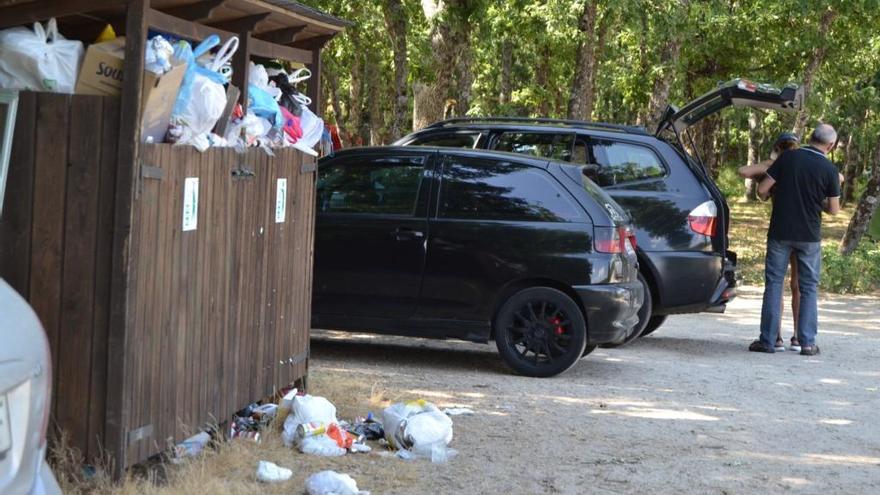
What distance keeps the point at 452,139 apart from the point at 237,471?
6386mm

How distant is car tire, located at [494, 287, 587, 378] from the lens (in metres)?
10.3

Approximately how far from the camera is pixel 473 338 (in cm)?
1045

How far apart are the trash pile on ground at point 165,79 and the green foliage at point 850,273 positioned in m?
13.4

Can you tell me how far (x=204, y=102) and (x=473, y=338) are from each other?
4447mm

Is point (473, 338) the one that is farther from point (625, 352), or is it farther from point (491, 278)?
point (625, 352)

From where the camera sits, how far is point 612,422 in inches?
345

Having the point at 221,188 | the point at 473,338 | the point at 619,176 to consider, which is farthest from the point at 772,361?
the point at 221,188

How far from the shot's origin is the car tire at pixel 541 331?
1030cm

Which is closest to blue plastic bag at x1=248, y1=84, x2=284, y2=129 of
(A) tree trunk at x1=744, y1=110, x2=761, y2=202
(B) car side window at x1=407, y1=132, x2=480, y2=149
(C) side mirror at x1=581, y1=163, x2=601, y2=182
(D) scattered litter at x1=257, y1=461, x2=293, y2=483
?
(D) scattered litter at x1=257, y1=461, x2=293, y2=483

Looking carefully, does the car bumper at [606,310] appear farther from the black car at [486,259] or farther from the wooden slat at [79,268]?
the wooden slat at [79,268]

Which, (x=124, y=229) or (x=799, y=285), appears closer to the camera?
(x=124, y=229)

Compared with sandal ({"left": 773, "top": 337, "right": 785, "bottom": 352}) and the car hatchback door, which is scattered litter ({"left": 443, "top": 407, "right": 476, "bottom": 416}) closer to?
the car hatchback door

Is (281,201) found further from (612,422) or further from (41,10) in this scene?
(612,422)

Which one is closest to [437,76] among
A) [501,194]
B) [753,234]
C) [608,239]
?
[501,194]
